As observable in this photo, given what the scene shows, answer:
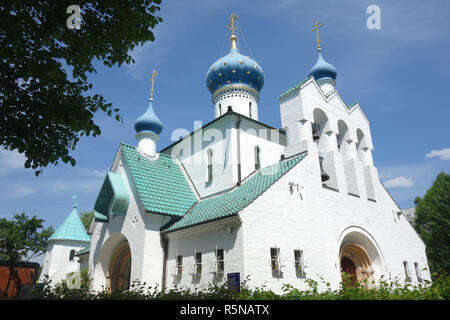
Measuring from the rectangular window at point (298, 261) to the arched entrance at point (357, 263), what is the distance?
4279 mm

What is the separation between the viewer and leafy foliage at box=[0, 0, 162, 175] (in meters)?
7.05

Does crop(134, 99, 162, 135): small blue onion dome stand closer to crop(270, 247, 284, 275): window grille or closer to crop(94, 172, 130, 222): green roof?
crop(94, 172, 130, 222): green roof

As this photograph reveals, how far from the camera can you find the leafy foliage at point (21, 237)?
30953 millimetres

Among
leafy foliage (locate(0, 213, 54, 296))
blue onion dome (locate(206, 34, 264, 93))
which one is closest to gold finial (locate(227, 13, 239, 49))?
blue onion dome (locate(206, 34, 264, 93))

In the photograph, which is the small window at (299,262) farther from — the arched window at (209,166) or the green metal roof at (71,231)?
the green metal roof at (71,231)

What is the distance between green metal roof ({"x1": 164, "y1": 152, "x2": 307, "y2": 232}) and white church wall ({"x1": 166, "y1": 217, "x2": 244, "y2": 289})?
314 mm

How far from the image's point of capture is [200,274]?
11.8m

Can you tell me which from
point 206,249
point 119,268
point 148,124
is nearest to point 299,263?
point 206,249

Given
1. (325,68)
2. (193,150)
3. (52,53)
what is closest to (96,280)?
(193,150)

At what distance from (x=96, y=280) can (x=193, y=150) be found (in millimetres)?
8105

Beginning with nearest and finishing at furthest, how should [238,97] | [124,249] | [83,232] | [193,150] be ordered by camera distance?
[124,249]
[193,150]
[238,97]
[83,232]

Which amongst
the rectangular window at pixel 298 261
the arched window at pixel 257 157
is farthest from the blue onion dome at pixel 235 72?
the rectangular window at pixel 298 261

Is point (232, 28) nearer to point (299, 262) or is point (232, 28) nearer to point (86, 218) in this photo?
point (299, 262)
